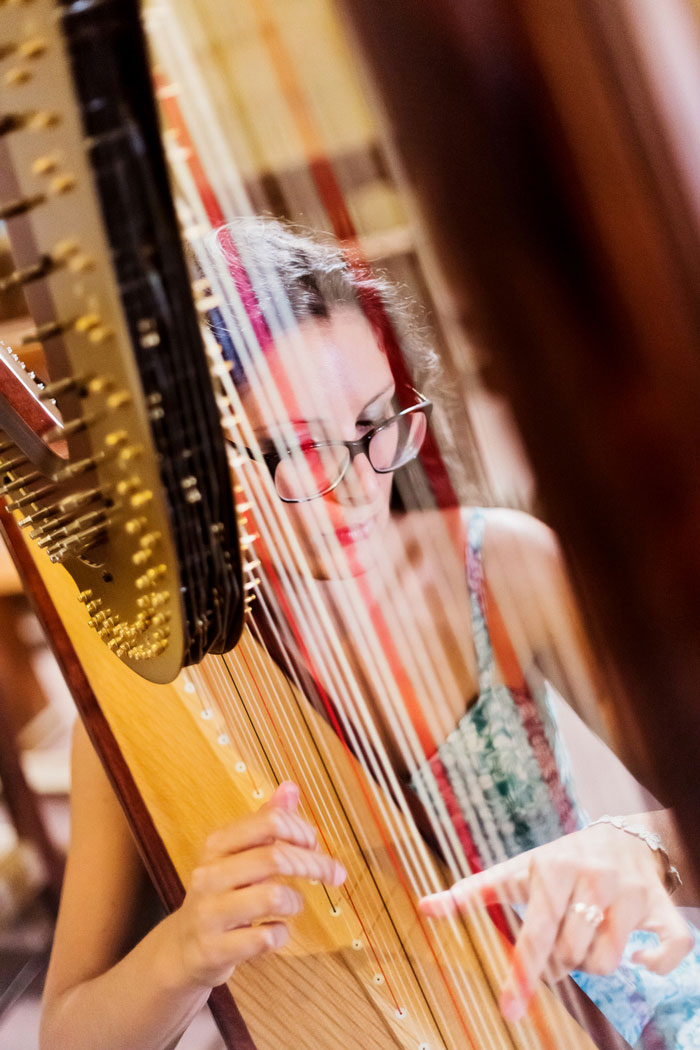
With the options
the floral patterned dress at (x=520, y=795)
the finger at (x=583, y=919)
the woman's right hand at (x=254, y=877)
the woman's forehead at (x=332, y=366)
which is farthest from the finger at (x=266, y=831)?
the woman's forehead at (x=332, y=366)

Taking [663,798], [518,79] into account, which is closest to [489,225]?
[518,79]

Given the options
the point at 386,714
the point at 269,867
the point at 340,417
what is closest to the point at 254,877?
the point at 269,867

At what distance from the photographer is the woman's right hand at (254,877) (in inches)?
25.9

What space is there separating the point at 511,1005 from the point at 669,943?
0.15 m

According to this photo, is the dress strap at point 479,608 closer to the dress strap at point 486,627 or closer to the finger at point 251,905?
the dress strap at point 486,627

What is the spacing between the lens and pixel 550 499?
22 cm

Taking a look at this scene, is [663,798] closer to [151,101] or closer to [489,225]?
[489,225]

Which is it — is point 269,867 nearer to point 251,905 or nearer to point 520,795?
point 251,905

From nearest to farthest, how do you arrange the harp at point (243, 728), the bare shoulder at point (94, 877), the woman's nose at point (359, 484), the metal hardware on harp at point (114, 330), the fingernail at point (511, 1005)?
the harp at point (243, 728) < the metal hardware on harp at point (114, 330) < the fingernail at point (511, 1005) < the woman's nose at point (359, 484) < the bare shoulder at point (94, 877)

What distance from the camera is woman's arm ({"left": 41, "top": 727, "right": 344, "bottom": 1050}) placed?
67 centimetres

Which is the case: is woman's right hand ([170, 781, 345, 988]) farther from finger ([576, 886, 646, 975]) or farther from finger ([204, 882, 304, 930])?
finger ([576, 886, 646, 975])

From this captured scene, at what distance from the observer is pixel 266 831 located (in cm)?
66

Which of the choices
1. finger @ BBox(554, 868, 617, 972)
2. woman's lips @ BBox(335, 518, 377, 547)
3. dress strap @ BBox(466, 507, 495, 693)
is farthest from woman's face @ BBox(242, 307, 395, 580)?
finger @ BBox(554, 868, 617, 972)

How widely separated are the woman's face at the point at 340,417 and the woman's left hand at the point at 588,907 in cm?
29
